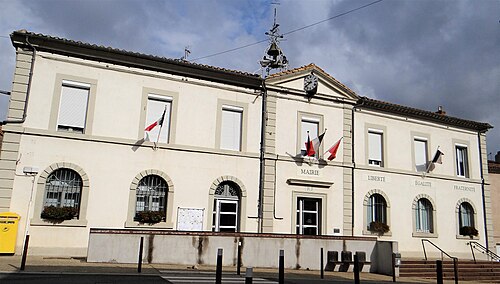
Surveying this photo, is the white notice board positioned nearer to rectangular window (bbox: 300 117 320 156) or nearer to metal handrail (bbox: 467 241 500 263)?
rectangular window (bbox: 300 117 320 156)

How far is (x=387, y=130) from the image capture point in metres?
19.8

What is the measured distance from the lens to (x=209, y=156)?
52.9 ft

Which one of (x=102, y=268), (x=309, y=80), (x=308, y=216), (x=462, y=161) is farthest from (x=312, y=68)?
(x=102, y=268)

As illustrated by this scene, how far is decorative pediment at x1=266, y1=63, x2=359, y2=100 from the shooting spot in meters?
17.6

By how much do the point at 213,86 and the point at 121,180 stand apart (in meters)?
4.96

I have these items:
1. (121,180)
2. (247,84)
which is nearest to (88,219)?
(121,180)

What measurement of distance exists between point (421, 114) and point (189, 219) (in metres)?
12.3

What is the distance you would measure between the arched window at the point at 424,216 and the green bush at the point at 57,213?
573 inches

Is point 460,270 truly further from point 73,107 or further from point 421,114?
point 73,107

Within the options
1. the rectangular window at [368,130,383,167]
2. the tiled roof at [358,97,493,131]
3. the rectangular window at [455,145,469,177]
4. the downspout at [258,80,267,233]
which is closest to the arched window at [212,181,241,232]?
the downspout at [258,80,267,233]

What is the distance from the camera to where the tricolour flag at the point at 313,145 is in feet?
57.1

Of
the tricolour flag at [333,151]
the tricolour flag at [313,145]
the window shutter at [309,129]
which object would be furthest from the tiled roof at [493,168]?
the tricolour flag at [313,145]

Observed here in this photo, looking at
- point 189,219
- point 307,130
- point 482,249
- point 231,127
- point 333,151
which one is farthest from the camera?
point 482,249

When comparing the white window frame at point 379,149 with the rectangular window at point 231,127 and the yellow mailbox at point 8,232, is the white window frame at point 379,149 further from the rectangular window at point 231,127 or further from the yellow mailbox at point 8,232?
the yellow mailbox at point 8,232
